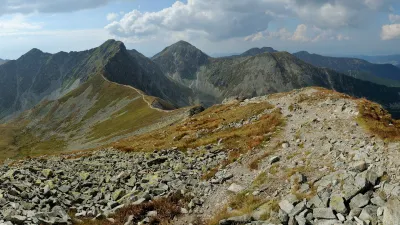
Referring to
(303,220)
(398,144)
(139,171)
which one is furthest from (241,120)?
(303,220)

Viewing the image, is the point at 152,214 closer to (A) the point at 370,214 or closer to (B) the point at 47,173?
(A) the point at 370,214

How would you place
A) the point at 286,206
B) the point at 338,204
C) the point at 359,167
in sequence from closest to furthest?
the point at 338,204, the point at 286,206, the point at 359,167

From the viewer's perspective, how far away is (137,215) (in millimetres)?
17562

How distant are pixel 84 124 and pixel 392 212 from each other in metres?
166

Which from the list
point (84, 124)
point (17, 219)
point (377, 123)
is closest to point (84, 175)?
point (17, 219)

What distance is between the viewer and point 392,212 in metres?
11.8

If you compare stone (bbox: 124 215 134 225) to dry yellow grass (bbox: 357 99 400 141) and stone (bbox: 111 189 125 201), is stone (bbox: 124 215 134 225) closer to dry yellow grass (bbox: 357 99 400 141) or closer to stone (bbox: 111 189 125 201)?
stone (bbox: 111 189 125 201)

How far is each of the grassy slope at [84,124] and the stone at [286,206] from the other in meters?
94.6

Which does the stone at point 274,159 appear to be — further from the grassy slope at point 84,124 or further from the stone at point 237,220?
the grassy slope at point 84,124

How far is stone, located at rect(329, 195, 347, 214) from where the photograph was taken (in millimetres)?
13383

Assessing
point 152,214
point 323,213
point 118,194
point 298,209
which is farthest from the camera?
point 118,194

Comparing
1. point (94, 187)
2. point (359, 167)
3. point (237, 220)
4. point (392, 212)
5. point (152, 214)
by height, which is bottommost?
point (152, 214)

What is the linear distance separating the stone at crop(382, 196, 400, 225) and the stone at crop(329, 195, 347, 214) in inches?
68.1

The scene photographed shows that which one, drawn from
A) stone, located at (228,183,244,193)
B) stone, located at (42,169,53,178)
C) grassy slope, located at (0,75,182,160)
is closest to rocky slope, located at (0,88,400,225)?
stone, located at (42,169,53,178)
